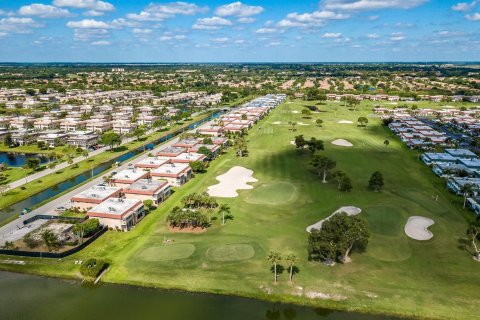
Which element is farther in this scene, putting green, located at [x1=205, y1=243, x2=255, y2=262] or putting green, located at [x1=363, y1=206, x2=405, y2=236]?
putting green, located at [x1=363, y1=206, x2=405, y2=236]

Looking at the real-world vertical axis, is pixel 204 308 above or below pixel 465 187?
below

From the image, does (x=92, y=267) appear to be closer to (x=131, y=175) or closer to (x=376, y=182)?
(x=131, y=175)

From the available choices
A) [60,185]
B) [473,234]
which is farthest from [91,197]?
[473,234]

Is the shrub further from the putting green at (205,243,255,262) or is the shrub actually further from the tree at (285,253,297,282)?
the tree at (285,253,297,282)

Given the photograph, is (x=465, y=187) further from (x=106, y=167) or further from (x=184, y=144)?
(x=106, y=167)

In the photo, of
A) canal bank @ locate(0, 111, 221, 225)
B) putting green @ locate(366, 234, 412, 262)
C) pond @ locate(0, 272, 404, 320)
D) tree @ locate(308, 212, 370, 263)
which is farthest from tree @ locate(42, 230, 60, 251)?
putting green @ locate(366, 234, 412, 262)

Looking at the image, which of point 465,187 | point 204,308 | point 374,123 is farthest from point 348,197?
point 374,123

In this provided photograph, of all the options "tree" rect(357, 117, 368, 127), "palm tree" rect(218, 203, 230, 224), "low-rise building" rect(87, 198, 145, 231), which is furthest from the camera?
"tree" rect(357, 117, 368, 127)
